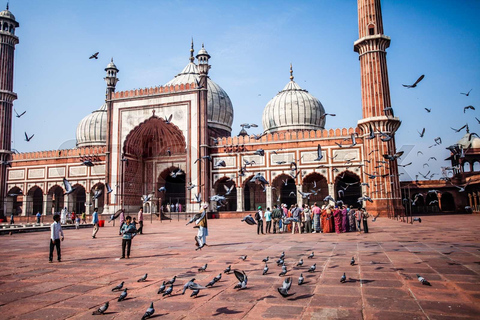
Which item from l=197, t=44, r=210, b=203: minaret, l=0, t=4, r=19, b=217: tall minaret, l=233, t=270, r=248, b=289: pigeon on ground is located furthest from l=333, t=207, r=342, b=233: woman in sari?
l=0, t=4, r=19, b=217: tall minaret

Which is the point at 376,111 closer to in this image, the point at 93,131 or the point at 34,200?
the point at 93,131

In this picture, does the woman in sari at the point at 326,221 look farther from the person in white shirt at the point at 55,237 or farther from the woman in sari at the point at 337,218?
the person in white shirt at the point at 55,237

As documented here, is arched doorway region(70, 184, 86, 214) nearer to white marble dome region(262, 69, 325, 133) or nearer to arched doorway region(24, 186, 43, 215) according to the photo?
arched doorway region(24, 186, 43, 215)

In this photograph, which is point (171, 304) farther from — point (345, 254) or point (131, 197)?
point (131, 197)

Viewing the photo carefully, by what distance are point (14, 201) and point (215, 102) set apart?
746 inches

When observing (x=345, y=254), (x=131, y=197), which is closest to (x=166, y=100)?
(x=131, y=197)

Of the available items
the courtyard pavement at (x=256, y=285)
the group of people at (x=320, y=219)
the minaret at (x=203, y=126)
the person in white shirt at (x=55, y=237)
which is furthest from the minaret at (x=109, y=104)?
the person in white shirt at (x=55, y=237)

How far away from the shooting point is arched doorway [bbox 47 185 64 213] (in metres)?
28.5

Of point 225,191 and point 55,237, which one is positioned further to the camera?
point 225,191

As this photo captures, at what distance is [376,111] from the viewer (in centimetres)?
2036

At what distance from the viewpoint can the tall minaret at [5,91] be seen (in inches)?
1031

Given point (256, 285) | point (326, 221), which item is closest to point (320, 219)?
point (326, 221)

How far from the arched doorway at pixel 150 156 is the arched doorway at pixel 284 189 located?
7.07 m

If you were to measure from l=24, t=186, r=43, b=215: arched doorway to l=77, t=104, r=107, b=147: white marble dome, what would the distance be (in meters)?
5.38
